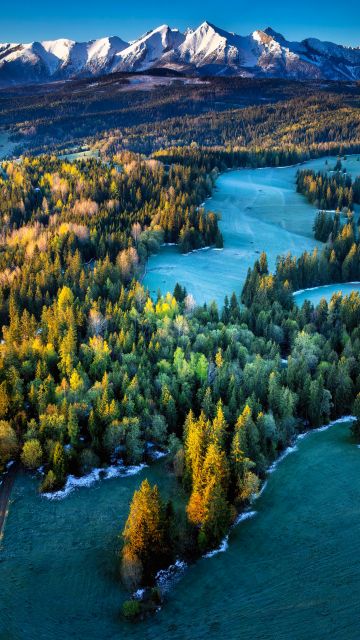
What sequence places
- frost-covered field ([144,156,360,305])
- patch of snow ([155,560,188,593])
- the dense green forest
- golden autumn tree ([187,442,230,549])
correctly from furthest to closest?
1. frost-covered field ([144,156,360,305])
2. the dense green forest
3. golden autumn tree ([187,442,230,549])
4. patch of snow ([155,560,188,593])

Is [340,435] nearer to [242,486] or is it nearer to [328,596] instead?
[242,486]

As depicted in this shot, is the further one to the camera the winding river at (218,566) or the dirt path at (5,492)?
the dirt path at (5,492)

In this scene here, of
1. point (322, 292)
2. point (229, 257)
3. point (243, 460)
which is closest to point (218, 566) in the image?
point (243, 460)

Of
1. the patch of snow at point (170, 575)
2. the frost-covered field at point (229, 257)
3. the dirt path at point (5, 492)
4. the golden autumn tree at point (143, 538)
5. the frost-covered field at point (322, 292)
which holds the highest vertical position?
the frost-covered field at point (229, 257)

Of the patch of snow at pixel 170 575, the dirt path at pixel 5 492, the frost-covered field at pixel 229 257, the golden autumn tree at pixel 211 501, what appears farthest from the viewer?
the frost-covered field at pixel 229 257

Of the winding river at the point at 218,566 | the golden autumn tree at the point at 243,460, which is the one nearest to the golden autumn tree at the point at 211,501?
the winding river at the point at 218,566

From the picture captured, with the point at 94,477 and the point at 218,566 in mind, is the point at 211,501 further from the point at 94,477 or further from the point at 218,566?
the point at 94,477

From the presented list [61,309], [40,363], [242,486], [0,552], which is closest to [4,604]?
[0,552]

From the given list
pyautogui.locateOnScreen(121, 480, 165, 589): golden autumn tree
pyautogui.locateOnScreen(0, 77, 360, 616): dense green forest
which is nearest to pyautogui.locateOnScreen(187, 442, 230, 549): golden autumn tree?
pyautogui.locateOnScreen(0, 77, 360, 616): dense green forest

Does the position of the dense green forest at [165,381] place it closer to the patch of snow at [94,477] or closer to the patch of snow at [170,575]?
the patch of snow at [170,575]

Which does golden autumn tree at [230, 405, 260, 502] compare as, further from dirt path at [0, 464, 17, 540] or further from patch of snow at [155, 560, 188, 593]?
dirt path at [0, 464, 17, 540]
